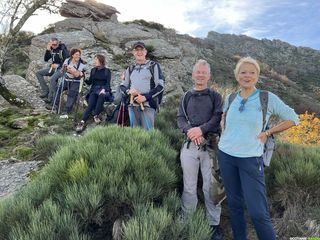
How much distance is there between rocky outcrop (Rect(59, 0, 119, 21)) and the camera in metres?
23.6

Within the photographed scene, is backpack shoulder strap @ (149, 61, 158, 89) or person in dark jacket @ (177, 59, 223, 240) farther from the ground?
backpack shoulder strap @ (149, 61, 158, 89)

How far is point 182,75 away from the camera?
16.2 metres

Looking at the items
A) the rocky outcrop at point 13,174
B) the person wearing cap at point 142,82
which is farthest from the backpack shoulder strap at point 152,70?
the rocky outcrop at point 13,174

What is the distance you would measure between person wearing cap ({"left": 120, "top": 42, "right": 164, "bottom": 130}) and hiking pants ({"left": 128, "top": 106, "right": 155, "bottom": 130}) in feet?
0.28

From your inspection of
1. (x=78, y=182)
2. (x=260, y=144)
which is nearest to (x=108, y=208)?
(x=78, y=182)

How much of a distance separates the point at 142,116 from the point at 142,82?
767mm

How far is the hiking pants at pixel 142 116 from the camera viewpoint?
7250mm

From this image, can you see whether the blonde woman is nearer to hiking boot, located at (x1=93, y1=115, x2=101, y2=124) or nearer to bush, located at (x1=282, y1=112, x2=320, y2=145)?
hiking boot, located at (x1=93, y1=115, x2=101, y2=124)

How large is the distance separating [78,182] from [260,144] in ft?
7.41

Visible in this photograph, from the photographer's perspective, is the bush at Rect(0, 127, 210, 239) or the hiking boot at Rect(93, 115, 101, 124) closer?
the bush at Rect(0, 127, 210, 239)

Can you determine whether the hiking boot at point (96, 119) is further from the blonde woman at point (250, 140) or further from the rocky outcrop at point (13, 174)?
the blonde woman at point (250, 140)

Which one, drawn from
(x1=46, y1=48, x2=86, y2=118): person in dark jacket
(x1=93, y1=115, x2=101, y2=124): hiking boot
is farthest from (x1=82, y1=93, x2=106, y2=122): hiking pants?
(x1=46, y1=48, x2=86, y2=118): person in dark jacket

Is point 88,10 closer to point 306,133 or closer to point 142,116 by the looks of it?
point 306,133

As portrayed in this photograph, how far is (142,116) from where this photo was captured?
7.38 meters
